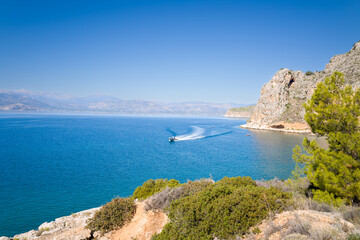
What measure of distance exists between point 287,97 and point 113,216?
87.2 metres

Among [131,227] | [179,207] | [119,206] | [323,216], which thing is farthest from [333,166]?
[119,206]

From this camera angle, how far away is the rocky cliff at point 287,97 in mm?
69938

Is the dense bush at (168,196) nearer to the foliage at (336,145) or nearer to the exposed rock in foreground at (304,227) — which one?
the exposed rock in foreground at (304,227)

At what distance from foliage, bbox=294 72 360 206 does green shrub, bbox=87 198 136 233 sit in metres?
8.12

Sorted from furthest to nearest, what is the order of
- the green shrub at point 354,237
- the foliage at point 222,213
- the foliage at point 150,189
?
the foliage at point 150,189 < the foliage at point 222,213 < the green shrub at point 354,237

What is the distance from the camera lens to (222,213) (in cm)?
593

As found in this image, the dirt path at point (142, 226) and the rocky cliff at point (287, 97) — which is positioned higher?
the rocky cliff at point (287, 97)

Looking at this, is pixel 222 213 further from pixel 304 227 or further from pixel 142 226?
pixel 142 226

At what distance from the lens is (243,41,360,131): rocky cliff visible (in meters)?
69.9

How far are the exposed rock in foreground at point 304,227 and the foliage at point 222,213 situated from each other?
0.35 m

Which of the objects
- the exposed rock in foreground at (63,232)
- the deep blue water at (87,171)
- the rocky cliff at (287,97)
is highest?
the rocky cliff at (287,97)

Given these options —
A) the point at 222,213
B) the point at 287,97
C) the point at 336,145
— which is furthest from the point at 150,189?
the point at 287,97

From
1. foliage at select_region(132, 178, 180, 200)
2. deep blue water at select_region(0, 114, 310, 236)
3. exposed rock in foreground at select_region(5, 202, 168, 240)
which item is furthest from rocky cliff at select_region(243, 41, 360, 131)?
exposed rock in foreground at select_region(5, 202, 168, 240)

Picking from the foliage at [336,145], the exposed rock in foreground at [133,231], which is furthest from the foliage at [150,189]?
the foliage at [336,145]
